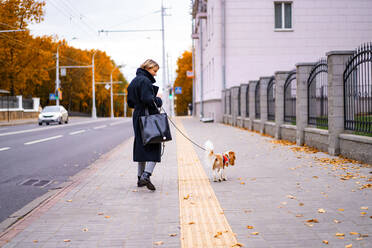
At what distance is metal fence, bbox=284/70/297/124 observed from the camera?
1399 cm

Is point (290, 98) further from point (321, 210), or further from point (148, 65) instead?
point (321, 210)

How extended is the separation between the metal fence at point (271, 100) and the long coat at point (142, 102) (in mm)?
10886

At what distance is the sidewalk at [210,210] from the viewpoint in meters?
4.20

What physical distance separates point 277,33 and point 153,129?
24.6m

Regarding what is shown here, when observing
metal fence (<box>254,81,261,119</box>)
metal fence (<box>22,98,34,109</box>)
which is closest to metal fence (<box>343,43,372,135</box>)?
metal fence (<box>254,81,261,119</box>)

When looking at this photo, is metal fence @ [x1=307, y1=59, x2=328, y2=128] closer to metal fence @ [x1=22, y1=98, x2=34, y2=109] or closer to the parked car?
the parked car

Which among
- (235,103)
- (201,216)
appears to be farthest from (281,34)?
(201,216)

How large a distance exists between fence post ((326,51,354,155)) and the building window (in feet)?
66.7

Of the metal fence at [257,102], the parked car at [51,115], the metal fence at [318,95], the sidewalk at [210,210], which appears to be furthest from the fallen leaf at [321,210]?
the parked car at [51,115]

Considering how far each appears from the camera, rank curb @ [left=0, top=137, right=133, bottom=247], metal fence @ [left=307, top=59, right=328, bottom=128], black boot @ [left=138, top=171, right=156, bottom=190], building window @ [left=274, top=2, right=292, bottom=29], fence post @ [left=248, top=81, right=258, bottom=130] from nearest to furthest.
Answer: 1. curb @ [left=0, top=137, right=133, bottom=247]
2. black boot @ [left=138, top=171, right=156, bottom=190]
3. metal fence @ [left=307, top=59, right=328, bottom=128]
4. fence post @ [left=248, top=81, right=258, bottom=130]
5. building window @ [left=274, top=2, right=292, bottom=29]

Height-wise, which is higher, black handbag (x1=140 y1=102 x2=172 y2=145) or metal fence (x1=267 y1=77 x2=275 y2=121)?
metal fence (x1=267 y1=77 x2=275 y2=121)

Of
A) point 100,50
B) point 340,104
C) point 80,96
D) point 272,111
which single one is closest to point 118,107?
point 100,50

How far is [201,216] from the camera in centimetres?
500

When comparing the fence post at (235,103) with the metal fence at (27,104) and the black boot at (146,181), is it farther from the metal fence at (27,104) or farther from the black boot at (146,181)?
the metal fence at (27,104)
